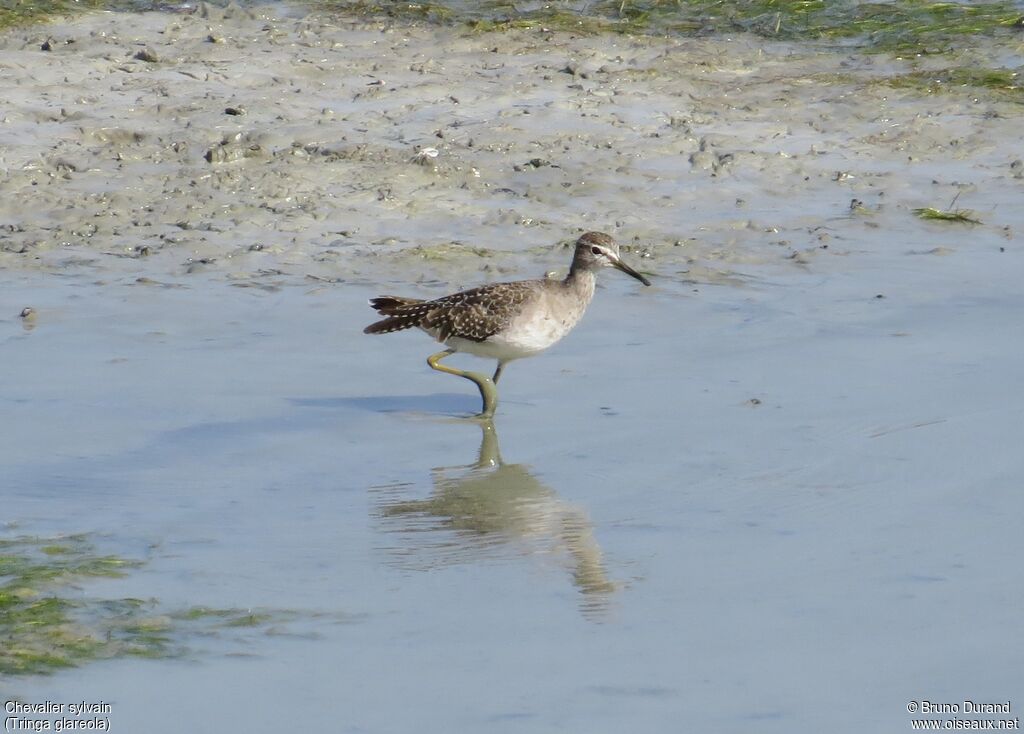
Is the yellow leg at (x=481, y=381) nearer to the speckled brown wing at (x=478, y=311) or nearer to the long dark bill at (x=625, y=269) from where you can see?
the speckled brown wing at (x=478, y=311)

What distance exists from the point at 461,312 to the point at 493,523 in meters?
2.08

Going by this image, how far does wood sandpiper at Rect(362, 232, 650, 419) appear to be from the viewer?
29.4ft

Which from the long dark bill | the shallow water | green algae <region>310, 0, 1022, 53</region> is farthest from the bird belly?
green algae <region>310, 0, 1022, 53</region>

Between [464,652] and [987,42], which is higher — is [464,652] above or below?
below

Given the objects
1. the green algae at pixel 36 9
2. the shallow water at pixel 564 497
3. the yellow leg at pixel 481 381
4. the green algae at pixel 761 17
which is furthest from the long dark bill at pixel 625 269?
the green algae at pixel 36 9

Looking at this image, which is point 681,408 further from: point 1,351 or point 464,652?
point 1,351

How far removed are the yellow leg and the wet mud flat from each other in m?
0.14

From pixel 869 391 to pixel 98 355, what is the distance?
4.02 m

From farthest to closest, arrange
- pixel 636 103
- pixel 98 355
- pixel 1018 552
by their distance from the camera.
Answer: pixel 636 103
pixel 98 355
pixel 1018 552

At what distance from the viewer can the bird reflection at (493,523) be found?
6.68 m

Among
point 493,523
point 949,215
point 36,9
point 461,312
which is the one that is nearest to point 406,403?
point 461,312

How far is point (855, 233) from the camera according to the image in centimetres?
1153

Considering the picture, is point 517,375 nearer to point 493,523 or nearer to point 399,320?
point 399,320

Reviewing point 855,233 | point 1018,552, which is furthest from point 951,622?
point 855,233
